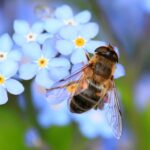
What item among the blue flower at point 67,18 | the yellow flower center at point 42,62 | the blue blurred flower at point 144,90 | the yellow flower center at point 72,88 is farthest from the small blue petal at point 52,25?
the blue blurred flower at point 144,90

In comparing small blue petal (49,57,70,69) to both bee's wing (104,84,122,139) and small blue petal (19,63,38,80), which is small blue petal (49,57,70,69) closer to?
small blue petal (19,63,38,80)

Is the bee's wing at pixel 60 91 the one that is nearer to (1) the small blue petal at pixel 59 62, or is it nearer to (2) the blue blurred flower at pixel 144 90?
(1) the small blue petal at pixel 59 62

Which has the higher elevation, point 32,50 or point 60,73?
point 32,50

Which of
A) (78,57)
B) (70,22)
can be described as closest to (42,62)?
(78,57)

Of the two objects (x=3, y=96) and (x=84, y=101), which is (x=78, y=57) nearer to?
(x=84, y=101)

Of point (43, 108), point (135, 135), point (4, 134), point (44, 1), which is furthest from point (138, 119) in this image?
point (44, 1)

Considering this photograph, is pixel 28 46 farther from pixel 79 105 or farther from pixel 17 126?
pixel 17 126

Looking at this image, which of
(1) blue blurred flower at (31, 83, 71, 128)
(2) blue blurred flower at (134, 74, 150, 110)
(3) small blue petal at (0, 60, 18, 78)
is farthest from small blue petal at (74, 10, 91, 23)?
(2) blue blurred flower at (134, 74, 150, 110)
